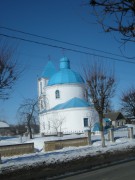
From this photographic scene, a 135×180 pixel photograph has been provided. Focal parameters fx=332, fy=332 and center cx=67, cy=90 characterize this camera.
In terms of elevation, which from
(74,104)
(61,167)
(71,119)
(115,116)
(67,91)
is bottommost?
(61,167)

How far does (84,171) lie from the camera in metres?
15.0

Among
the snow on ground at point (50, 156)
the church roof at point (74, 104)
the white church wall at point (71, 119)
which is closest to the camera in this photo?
the snow on ground at point (50, 156)

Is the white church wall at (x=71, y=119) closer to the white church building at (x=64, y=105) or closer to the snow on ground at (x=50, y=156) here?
the white church building at (x=64, y=105)

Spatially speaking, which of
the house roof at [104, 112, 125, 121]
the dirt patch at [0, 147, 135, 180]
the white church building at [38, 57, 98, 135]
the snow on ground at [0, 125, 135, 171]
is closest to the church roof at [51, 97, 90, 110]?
the white church building at [38, 57, 98, 135]

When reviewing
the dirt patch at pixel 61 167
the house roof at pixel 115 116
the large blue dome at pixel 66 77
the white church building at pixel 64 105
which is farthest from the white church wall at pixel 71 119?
the dirt patch at pixel 61 167

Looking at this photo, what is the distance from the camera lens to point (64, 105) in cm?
6003

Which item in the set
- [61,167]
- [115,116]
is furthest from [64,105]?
[61,167]

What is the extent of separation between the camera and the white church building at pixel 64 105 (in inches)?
2242

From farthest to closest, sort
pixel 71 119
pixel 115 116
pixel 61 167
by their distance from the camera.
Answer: pixel 115 116
pixel 71 119
pixel 61 167

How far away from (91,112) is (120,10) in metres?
51.5

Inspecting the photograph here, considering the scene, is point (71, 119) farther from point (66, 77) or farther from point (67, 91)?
point (66, 77)

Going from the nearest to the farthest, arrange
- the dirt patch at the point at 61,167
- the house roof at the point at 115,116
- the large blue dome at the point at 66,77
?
the dirt patch at the point at 61,167, the large blue dome at the point at 66,77, the house roof at the point at 115,116

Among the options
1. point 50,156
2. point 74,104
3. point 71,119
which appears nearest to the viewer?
point 50,156

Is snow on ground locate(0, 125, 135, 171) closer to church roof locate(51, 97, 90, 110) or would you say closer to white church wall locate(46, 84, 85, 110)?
church roof locate(51, 97, 90, 110)
